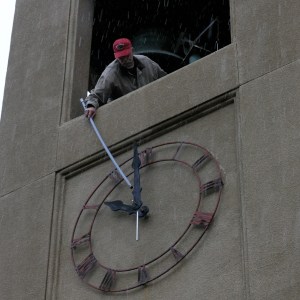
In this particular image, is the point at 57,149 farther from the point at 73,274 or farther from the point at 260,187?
the point at 260,187

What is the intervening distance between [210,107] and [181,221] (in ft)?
3.40

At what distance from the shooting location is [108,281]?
10695mm

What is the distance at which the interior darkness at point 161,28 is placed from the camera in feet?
44.1

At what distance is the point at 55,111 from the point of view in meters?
12.4

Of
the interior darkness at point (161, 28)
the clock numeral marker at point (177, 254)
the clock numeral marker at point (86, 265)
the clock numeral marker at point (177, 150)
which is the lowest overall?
the clock numeral marker at point (177, 254)

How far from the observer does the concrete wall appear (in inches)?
393

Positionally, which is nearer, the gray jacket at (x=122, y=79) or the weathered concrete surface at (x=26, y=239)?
the weathered concrete surface at (x=26, y=239)

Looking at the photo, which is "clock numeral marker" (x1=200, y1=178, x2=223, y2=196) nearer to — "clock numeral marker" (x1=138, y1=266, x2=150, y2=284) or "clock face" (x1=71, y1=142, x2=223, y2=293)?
"clock face" (x1=71, y1=142, x2=223, y2=293)

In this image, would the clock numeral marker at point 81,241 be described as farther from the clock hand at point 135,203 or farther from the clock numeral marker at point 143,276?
the clock numeral marker at point 143,276

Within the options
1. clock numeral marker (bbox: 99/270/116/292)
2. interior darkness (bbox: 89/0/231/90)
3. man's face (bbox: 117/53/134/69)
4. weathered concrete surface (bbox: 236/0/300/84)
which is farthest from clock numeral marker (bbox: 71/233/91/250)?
interior darkness (bbox: 89/0/231/90)

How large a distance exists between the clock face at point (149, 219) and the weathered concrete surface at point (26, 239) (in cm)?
32

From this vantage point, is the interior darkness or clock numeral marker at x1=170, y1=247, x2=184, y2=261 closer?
clock numeral marker at x1=170, y1=247, x2=184, y2=261

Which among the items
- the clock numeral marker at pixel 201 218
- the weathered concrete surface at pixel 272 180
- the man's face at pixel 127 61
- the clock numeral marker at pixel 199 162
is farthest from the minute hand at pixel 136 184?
the man's face at pixel 127 61

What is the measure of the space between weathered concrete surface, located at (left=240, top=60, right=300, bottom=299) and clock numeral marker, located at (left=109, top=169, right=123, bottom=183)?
1150 millimetres
